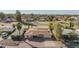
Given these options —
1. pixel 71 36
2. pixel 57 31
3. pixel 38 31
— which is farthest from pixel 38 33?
pixel 71 36

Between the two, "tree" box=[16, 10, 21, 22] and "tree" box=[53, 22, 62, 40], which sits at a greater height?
"tree" box=[16, 10, 21, 22]

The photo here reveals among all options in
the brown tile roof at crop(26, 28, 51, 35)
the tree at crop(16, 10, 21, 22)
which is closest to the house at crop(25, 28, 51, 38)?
the brown tile roof at crop(26, 28, 51, 35)

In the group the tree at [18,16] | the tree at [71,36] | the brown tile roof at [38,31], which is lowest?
the tree at [71,36]

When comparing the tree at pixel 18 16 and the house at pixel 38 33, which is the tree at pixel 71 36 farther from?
the tree at pixel 18 16

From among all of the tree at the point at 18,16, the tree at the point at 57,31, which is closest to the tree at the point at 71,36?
the tree at the point at 57,31

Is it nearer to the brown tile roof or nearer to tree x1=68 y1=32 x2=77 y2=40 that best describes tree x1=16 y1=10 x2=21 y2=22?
the brown tile roof

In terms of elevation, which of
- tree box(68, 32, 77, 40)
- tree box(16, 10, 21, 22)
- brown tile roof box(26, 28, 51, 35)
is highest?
tree box(16, 10, 21, 22)

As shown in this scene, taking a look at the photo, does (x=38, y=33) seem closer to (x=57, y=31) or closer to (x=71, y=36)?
(x=57, y=31)

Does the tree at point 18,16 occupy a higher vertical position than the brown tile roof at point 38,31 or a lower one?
higher

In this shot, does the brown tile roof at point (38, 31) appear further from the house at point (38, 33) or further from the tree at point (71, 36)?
the tree at point (71, 36)

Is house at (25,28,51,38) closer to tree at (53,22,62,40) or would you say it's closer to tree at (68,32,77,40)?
tree at (53,22,62,40)

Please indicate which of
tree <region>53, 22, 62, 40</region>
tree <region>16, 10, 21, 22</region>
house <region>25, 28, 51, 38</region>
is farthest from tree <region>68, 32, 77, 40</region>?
tree <region>16, 10, 21, 22</region>

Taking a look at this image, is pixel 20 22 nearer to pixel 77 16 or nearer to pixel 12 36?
pixel 12 36
